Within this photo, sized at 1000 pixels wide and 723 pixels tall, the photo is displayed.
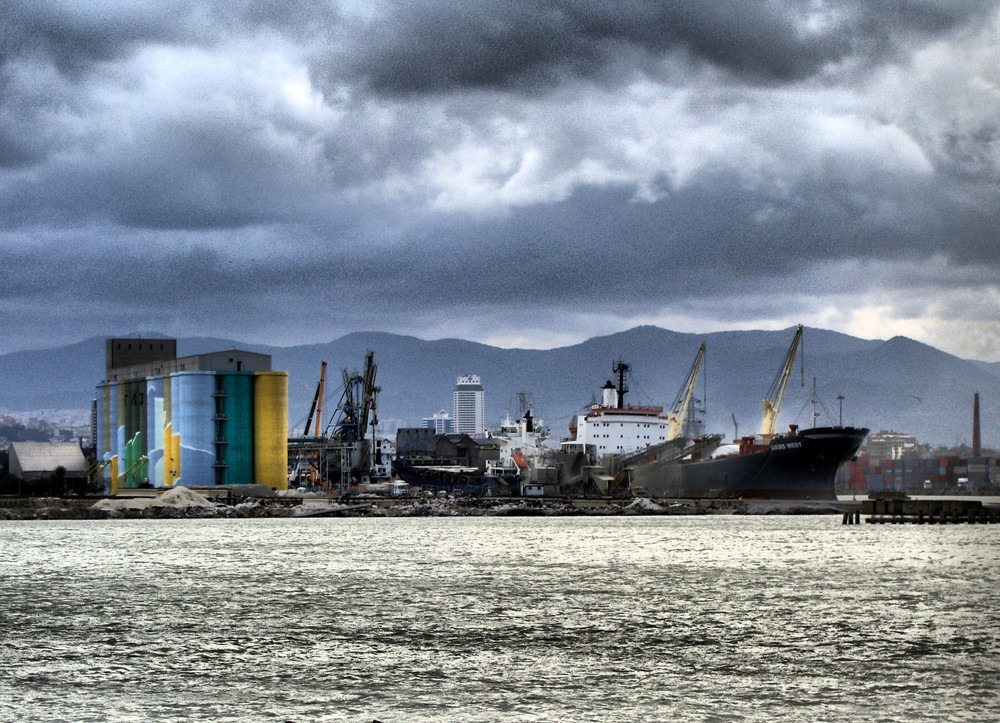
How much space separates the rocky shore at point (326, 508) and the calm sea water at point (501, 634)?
1911 inches

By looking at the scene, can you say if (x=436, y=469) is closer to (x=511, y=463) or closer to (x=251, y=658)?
(x=511, y=463)

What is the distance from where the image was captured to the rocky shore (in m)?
115

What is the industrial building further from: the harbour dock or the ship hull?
the harbour dock

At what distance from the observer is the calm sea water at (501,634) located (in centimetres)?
2403

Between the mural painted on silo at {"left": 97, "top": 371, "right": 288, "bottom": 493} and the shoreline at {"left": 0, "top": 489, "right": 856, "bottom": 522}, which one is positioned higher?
the mural painted on silo at {"left": 97, "top": 371, "right": 288, "bottom": 493}

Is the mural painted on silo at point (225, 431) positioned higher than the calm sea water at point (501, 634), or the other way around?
the mural painted on silo at point (225, 431)

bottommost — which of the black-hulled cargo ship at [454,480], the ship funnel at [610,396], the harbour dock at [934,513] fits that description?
the harbour dock at [934,513]

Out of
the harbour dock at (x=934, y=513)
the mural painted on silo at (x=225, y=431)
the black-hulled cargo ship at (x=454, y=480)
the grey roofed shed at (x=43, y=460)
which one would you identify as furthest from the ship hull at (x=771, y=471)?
the grey roofed shed at (x=43, y=460)

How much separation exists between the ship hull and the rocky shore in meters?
2.02

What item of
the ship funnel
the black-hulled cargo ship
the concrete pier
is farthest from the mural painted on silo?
the concrete pier

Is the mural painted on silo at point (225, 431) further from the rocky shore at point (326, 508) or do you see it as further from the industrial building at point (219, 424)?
the rocky shore at point (326, 508)

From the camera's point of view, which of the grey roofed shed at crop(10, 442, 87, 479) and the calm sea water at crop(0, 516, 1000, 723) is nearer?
the calm sea water at crop(0, 516, 1000, 723)

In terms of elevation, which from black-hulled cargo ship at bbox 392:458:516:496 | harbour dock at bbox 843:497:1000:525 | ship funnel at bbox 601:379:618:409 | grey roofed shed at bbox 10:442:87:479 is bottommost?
harbour dock at bbox 843:497:1000:525

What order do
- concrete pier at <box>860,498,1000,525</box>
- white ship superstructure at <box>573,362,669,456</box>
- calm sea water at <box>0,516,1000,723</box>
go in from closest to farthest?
1. calm sea water at <box>0,516,1000,723</box>
2. concrete pier at <box>860,498,1000,525</box>
3. white ship superstructure at <box>573,362,669,456</box>
